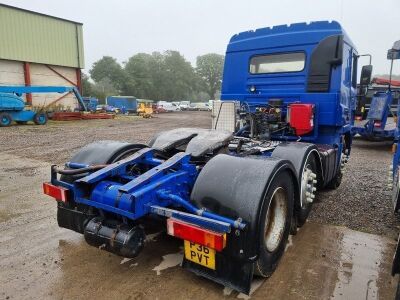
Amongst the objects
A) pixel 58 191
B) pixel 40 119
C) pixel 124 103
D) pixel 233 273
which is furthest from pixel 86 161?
pixel 124 103

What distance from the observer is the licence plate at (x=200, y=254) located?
8.64 feet

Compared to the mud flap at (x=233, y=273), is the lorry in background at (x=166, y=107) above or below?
above

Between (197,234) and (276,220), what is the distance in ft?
3.39

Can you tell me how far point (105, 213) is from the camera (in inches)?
117

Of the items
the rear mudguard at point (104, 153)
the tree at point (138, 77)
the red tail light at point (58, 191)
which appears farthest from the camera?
the tree at point (138, 77)

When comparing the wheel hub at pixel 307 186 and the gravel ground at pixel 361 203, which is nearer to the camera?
the wheel hub at pixel 307 186

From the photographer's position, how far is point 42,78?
26.2 m

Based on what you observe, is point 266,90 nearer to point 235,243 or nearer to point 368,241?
point 368,241

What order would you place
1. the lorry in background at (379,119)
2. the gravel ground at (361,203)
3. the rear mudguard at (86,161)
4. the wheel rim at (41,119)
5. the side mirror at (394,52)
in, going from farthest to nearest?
the wheel rim at (41,119)
the lorry in background at (379,119)
the side mirror at (394,52)
the gravel ground at (361,203)
the rear mudguard at (86,161)

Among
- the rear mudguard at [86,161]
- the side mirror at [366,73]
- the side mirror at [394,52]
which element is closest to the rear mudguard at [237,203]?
the rear mudguard at [86,161]

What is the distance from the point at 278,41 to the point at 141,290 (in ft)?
14.5

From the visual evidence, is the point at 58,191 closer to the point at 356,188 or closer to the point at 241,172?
the point at 241,172

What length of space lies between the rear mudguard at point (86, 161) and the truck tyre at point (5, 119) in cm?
1639

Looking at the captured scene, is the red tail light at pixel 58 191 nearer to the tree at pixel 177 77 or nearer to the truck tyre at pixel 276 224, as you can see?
the truck tyre at pixel 276 224
